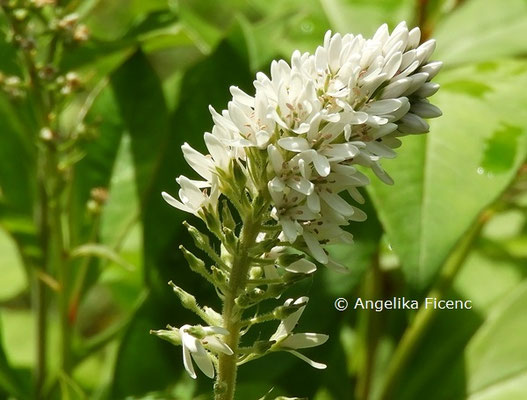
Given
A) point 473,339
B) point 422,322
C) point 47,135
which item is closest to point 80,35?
point 47,135

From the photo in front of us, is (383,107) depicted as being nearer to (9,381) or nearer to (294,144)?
(294,144)

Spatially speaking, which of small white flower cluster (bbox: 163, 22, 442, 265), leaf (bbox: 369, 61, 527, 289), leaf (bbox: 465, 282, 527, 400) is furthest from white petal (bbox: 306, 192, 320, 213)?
leaf (bbox: 465, 282, 527, 400)

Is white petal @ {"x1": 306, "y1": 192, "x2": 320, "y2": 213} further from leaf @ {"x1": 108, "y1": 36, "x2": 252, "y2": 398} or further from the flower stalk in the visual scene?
leaf @ {"x1": 108, "y1": 36, "x2": 252, "y2": 398}

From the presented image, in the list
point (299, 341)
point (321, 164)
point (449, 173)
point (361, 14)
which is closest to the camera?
point (321, 164)

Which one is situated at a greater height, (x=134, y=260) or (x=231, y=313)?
(x=231, y=313)

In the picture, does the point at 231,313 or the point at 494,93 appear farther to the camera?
the point at 494,93

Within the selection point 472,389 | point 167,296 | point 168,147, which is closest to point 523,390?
point 472,389

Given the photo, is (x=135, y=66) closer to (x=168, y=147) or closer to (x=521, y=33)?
(x=168, y=147)
